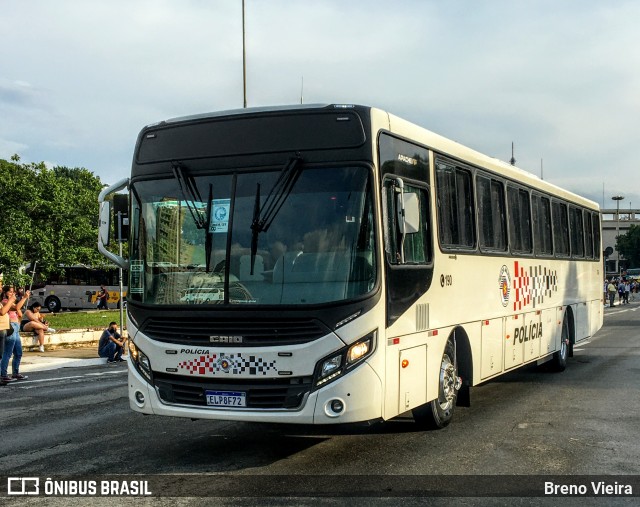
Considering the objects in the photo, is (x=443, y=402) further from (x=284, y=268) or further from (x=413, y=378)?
(x=284, y=268)

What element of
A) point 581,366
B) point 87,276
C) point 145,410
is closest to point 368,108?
point 145,410

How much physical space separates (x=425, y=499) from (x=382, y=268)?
1982 mm

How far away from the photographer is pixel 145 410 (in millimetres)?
7453

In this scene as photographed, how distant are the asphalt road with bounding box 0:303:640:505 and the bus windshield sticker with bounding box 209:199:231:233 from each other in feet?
6.76

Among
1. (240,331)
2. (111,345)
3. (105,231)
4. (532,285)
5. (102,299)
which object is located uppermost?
(105,231)

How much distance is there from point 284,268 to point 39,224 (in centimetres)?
3688

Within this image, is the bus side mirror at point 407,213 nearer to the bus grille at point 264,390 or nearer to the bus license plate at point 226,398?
the bus grille at point 264,390

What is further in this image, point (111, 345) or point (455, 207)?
point (111, 345)

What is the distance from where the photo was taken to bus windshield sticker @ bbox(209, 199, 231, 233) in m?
7.18

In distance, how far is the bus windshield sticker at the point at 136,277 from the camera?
759 centimetres

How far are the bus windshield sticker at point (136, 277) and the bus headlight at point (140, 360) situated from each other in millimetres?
484

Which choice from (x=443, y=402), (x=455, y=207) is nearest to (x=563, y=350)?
(x=455, y=207)

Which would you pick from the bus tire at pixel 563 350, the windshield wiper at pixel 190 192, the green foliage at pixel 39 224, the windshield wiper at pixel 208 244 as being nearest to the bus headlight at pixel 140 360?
the windshield wiper at pixel 208 244

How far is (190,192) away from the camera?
7.43m
